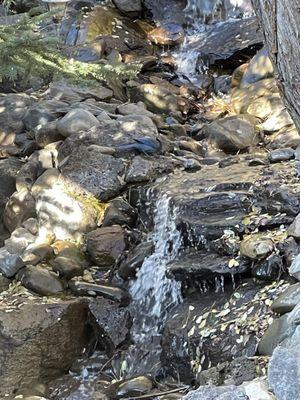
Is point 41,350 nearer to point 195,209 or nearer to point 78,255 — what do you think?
point 78,255

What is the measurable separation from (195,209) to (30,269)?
5.61 ft

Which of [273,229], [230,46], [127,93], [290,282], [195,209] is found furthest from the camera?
[230,46]

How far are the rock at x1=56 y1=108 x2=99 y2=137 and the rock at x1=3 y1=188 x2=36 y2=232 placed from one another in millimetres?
946

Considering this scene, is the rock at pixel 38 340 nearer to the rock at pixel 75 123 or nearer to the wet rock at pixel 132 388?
the wet rock at pixel 132 388

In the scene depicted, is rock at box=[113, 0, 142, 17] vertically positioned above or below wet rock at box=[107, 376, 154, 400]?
above

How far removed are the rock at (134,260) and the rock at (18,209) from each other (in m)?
1.58

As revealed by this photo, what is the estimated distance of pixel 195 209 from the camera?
545 cm

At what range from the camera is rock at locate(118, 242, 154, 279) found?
545 centimetres

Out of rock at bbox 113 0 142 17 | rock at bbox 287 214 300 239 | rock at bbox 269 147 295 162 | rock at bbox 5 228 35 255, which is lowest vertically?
rock at bbox 5 228 35 255

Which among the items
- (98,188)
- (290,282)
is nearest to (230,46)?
(98,188)

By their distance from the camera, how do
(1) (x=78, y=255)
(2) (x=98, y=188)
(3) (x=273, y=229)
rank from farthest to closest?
(2) (x=98, y=188), (1) (x=78, y=255), (3) (x=273, y=229)

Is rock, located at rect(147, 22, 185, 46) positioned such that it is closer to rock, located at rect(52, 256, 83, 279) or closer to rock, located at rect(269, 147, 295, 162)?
rock, located at rect(269, 147, 295, 162)

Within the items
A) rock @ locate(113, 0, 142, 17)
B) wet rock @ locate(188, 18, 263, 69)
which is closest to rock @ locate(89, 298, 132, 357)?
wet rock @ locate(188, 18, 263, 69)

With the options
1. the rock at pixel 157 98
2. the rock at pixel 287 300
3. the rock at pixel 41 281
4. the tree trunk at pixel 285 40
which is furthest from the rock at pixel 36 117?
the tree trunk at pixel 285 40
